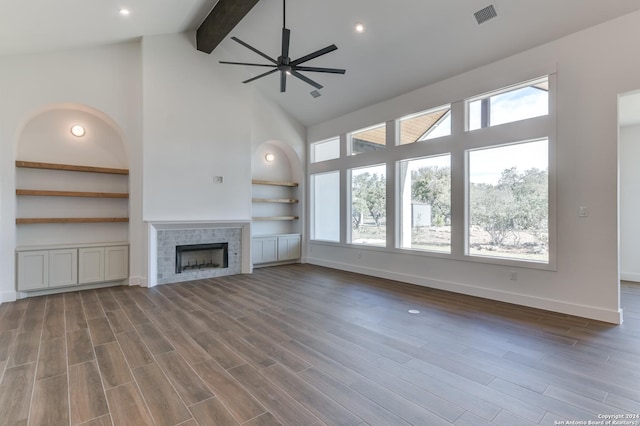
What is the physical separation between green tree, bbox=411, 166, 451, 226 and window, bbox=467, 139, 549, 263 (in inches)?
15.1

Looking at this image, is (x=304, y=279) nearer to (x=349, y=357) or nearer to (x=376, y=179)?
(x=376, y=179)

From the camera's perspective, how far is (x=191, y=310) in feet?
13.5

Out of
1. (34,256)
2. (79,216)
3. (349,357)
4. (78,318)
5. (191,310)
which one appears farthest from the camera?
(79,216)

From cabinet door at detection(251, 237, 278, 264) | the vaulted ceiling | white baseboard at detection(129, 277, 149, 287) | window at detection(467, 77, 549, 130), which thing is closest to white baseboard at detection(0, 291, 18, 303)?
white baseboard at detection(129, 277, 149, 287)

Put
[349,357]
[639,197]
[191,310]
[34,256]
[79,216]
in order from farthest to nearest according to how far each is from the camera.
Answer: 1. [639,197]
2. [79,216]
3. [34,256]
4. [191,310]
5. [349,357]

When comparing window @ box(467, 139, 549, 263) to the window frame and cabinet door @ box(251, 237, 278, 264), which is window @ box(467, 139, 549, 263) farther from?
cabinet door @ box(251, 237, 278, 264)

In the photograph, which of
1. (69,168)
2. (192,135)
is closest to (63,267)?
(69,168)

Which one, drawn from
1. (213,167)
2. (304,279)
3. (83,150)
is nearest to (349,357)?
(304,279)

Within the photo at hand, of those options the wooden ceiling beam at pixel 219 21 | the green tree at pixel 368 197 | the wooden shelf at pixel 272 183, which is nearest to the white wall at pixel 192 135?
the wooden ceiling beam at pixel 219 21

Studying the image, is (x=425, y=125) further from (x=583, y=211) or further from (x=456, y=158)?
(x=583, y=211)

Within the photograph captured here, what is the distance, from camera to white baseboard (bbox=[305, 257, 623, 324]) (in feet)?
12.1

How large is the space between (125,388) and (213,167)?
4.61 m

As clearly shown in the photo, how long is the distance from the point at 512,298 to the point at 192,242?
5538 millimetres

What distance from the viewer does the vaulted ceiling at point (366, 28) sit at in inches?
147
